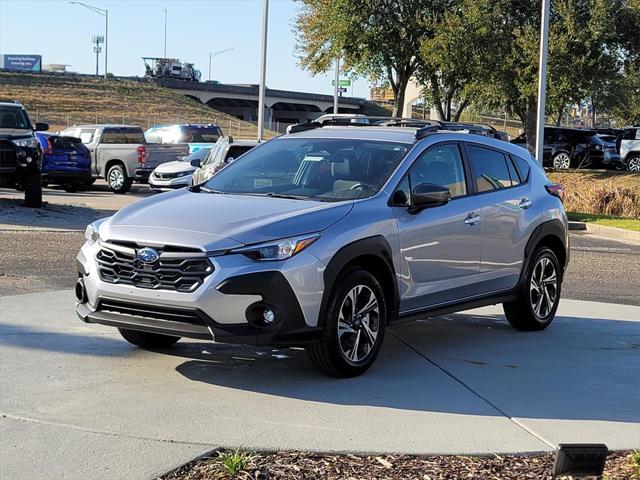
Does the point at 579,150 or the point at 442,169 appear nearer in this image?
the point at 442,169

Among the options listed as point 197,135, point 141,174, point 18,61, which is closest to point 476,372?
point 141,174

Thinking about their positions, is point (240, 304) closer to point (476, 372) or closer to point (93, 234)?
point (93, 234)

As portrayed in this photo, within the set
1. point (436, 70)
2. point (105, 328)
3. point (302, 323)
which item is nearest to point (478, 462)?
point (302, 323)

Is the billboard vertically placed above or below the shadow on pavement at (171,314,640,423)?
above

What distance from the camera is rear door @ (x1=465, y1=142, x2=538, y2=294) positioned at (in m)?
8.02

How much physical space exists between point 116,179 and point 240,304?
22267mm

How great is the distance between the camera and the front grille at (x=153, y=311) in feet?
19.8

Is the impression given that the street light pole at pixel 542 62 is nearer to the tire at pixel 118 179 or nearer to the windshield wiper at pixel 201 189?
the tire at pixel 118 179

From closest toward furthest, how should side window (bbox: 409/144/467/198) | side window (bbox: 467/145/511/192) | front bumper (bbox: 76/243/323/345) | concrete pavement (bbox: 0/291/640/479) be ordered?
concrete pavement (bbox: 0/291/640/479), front bumper (bbox: 76/243/323/345), side window (bbox: 409/144/467/198), side window (bbox: 467/145/511/192)

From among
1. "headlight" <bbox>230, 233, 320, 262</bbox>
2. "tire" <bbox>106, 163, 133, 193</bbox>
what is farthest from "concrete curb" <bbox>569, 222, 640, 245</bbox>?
"headlight" <bbox>230, 233, 320, 262</bbox>

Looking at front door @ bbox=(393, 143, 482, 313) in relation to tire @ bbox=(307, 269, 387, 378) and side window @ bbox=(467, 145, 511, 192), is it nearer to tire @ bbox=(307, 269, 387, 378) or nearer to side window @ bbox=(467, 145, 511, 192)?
side window @ bbox=(467, 145, 511, 192)

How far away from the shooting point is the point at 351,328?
6555mm

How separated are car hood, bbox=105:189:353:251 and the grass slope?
70.8 metres

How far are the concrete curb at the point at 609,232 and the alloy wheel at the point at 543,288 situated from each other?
10885 millimetres
